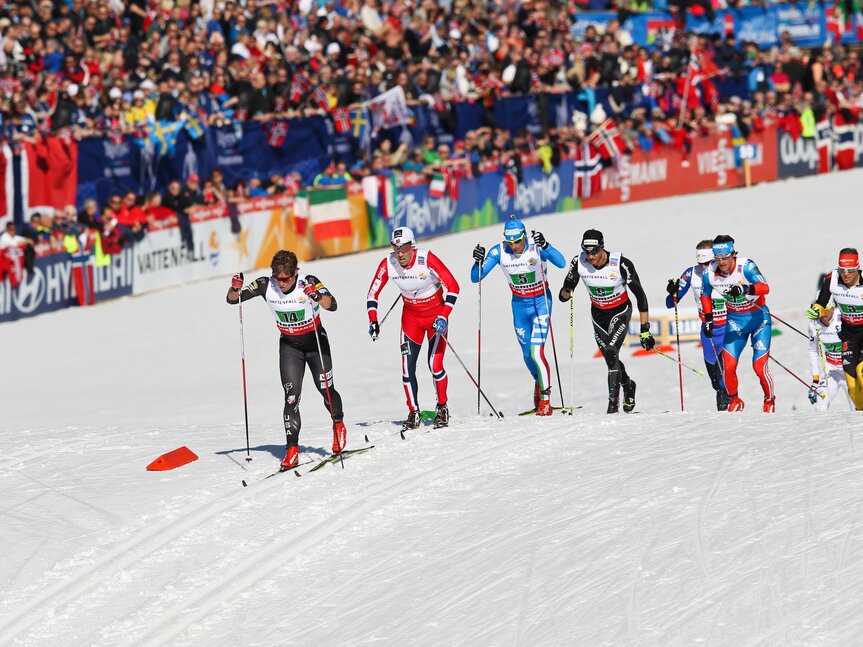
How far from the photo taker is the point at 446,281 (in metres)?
14.2

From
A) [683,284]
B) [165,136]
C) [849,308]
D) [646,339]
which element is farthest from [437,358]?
[165,136]

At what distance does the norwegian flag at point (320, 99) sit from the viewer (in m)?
26.7

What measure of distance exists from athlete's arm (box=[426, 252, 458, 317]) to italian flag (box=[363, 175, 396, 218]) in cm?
1287

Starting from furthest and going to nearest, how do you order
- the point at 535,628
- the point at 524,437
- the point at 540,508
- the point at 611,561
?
the point at 524,437
the point at 540,508
the point at 611,561
the point at 535,628

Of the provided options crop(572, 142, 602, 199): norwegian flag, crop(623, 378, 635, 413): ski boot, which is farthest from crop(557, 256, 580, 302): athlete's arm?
crop(572, 142, 602, 199): norwegian flag

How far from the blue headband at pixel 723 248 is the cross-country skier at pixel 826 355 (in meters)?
1.00

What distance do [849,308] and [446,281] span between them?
157 inches

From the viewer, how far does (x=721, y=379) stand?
16.0 metres

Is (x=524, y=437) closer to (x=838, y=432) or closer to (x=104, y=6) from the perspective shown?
(x=838, y=432)

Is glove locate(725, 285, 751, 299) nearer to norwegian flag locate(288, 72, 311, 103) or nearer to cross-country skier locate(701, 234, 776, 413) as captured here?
cross-country skier locate(701, 234, 776, 413)

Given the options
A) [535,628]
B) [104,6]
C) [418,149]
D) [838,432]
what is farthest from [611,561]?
[418,149]

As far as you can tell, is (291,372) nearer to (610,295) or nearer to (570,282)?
(570,282)

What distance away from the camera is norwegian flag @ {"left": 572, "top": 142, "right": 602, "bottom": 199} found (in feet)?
103

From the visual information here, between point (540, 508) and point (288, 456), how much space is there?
8.45ft
